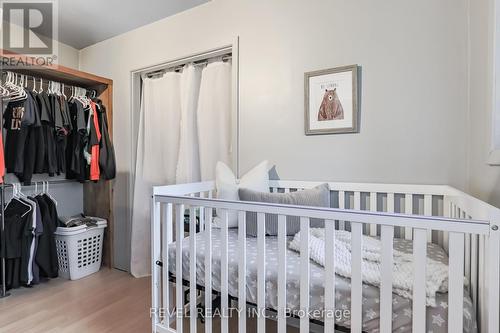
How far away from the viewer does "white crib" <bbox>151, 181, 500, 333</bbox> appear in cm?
81

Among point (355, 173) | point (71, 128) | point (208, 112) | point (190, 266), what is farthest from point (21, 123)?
point (355, 173)

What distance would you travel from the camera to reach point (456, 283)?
2.66ft

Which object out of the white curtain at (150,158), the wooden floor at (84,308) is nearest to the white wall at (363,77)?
the white curtain at (150,158)

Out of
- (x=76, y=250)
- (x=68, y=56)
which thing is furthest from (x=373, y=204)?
(x=68, y=56)

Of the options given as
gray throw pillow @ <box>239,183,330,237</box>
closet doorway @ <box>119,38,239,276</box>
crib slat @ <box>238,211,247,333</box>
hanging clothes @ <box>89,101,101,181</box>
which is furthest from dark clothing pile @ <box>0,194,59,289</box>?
crib slat @ <box>238,211,247,333</box>

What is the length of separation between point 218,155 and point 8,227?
5.54 feet

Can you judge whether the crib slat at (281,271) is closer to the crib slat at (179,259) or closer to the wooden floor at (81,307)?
the crib slat at (179,259)

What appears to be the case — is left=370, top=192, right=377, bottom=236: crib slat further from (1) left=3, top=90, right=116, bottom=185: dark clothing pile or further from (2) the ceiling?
(1) left=3, top=90, right=116, bottom=185: dark clothing pile

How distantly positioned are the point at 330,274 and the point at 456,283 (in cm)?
36

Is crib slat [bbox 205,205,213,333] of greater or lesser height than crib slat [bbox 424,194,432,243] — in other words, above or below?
below

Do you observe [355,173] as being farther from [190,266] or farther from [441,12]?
[190,266]

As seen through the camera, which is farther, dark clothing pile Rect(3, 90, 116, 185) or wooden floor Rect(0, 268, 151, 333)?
dark clothing pile Rect(3, 90, 116, 185)

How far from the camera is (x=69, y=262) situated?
2453mm

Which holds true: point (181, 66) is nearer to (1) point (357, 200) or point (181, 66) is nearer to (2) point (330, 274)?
(1) point (357, 200)
